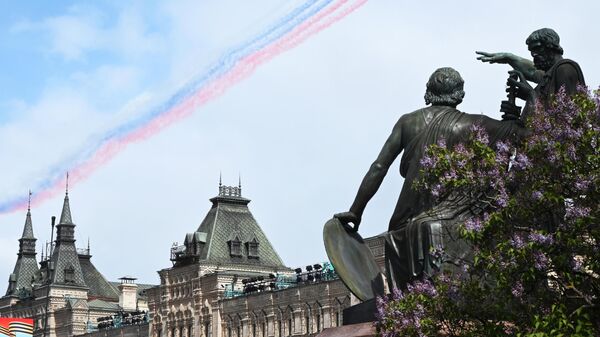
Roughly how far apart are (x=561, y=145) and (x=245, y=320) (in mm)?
77179

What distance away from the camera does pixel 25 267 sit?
14038 cm

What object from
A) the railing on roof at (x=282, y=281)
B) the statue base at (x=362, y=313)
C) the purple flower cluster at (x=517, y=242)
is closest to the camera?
the purple flower cluster at (x=517, y=242)

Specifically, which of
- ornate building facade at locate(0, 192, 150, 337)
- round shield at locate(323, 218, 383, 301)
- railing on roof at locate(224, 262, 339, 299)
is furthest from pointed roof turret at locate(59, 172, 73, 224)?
round shield at locate(323, 218, 383, 301)

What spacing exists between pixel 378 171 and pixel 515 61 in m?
2.26

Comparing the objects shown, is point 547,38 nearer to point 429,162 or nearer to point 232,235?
point 429,162

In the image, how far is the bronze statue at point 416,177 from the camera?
15.1 meters

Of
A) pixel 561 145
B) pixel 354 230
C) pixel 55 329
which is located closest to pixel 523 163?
pixel 561 145

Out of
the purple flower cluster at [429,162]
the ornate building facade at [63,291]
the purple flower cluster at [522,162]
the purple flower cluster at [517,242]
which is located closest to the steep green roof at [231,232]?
the ornate building facade at [63,291]

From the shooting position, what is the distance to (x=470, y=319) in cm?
1407

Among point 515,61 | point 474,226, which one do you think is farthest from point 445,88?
point 474,226

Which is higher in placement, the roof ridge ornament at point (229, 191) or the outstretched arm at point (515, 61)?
the roof ridge ornament at point (229, 191)

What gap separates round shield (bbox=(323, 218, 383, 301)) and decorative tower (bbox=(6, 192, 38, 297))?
11893 cm

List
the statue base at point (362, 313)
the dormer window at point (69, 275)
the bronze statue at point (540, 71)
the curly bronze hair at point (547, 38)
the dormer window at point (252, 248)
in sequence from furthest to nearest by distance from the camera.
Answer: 1. the dormer window at point (69, 275)
2. the dormer window at point (252, 248)
3. the statue base at point (362, 313)
4. the curly bronze hair at point (547, 38)
5. the bronze statue at point (540, 71)

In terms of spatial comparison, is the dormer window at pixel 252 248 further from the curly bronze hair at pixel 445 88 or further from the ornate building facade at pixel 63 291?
the curly bronze hair at pixel 445 88
